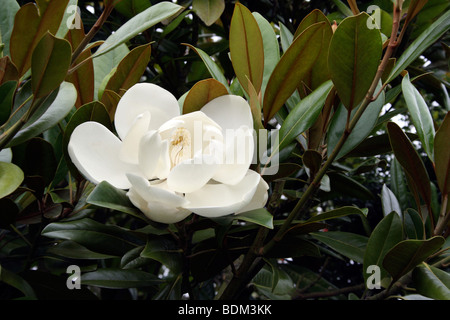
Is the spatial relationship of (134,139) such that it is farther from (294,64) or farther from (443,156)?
(443,156)

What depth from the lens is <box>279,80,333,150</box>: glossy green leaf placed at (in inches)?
27.0

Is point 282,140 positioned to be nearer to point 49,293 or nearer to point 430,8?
point 49,293

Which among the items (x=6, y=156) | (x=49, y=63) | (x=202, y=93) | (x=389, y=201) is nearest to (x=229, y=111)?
(x=202, y=93)

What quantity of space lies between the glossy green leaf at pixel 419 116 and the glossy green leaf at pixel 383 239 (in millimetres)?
125

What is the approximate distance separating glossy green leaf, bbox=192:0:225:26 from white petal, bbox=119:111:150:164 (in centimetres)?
60

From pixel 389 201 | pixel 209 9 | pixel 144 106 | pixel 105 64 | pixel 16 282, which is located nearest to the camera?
pixel 144 106

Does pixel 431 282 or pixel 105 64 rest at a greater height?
pixel 105 64

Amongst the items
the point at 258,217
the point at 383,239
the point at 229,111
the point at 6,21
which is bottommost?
the point at 383,239

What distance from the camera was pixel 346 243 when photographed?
93cm

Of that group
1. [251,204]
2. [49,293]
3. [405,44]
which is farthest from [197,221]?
[405,44]

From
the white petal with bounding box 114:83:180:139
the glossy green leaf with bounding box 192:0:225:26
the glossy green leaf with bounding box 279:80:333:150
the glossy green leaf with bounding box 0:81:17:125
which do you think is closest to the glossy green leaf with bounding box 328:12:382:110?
the glossy green leaf with bounding box 279:80:333:150

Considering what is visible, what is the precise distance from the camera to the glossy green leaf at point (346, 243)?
0.90 metres

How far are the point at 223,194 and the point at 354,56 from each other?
0.90 ft

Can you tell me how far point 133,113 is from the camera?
650 millimetres
